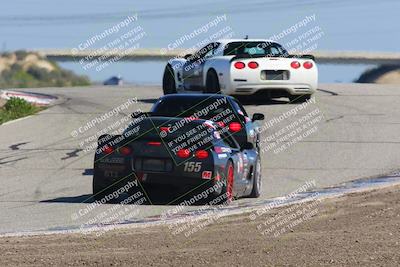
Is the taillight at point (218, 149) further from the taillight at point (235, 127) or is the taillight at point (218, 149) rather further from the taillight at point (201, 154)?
the taillight at point (235, 127)

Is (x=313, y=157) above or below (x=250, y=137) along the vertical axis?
below

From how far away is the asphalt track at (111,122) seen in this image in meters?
12.2

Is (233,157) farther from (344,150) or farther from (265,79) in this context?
(265,79)

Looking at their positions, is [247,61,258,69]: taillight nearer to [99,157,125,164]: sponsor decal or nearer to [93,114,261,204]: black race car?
[93,114,261,204]: black race car

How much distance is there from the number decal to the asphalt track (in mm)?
493

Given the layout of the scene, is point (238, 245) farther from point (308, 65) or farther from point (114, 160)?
point (308, 65)

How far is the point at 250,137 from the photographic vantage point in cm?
1491

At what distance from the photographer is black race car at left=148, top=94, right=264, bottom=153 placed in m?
14.2

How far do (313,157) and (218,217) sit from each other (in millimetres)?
7267

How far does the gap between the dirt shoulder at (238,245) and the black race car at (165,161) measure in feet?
5.26

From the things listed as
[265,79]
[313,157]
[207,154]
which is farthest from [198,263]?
[265,79]

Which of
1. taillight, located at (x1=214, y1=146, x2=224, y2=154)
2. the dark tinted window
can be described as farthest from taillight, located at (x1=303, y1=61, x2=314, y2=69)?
taillight, located at (x1=214, y1=146, x2=224, y2=154)

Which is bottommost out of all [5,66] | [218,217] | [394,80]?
[394,80]

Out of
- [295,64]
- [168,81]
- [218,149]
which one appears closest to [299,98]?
[295,64]
